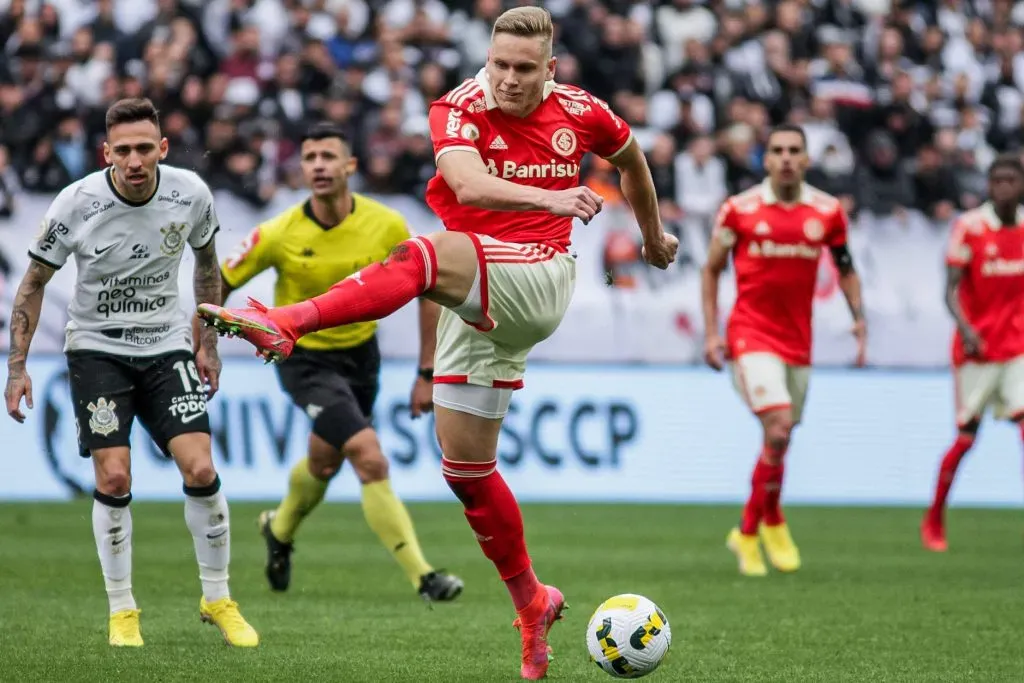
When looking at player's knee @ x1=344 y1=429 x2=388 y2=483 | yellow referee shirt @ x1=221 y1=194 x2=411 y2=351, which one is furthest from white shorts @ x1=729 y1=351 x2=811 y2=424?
player's knee @ x1=344 y1=429 x2=388 y2=483

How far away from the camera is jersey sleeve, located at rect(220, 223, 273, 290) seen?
9.58 meters

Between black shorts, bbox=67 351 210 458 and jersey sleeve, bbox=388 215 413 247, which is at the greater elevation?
jersey sleeve, bbox=388 215 413 247

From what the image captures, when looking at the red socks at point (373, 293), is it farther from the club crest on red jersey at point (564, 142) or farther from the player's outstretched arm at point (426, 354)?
the player's outstretched arm at point (426, 354)

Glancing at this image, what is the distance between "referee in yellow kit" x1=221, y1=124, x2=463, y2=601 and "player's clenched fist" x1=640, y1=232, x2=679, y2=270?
280 centimetres

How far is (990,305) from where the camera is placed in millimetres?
12727

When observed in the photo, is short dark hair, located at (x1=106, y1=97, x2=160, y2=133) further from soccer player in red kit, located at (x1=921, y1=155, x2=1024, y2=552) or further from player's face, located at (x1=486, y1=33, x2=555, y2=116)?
soccer player in red kit, located at (x1=921, y1=155, x2=1024, y2=552)

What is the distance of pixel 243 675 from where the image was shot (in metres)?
6.46

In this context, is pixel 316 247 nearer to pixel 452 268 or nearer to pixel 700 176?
pixel 452 268

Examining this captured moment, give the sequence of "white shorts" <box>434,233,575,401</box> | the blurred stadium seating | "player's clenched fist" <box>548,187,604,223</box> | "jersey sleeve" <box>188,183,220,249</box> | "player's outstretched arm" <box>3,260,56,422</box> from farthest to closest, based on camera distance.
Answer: the blurred stadium seating
"jersey sleeve" <box>188,183,220,249</box>
"player's outstretched arm" <box>3,260,56,422</box>
"white shorts" <box>434,233,575,401</box>
"player's clenched fist" <box>548,187,604,223</box>

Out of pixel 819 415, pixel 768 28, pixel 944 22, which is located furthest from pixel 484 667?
pixel 944 22

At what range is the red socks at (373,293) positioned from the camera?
231 inches

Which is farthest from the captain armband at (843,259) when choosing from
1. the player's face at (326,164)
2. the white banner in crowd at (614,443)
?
the white banner in crowd at (614,443)

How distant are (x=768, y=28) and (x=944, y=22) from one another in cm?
292

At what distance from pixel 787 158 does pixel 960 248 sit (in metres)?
2.17
